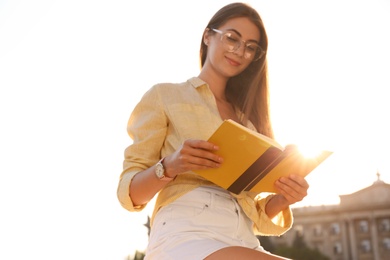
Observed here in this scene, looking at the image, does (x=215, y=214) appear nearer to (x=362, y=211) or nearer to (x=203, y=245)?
(x=203, y=245)

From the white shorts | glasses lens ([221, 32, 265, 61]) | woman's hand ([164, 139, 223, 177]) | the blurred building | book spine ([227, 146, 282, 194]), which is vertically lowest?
the blurred building

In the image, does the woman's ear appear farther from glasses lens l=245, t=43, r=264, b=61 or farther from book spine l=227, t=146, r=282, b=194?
book spine l=227, t=146, r=282, b=194

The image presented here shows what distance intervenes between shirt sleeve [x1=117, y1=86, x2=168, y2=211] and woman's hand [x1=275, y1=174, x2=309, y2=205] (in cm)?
42

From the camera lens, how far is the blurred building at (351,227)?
50438 mm

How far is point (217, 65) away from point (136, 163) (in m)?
0.53

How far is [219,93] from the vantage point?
2719 mm

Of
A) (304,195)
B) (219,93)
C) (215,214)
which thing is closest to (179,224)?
(215,214)

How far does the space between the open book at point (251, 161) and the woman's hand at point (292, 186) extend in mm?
18

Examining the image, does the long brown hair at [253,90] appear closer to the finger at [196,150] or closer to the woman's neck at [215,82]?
the woman's neck at [215,82]

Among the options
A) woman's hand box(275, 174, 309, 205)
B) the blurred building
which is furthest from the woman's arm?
the blurred building

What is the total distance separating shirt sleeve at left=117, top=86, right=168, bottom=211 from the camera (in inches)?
90.8

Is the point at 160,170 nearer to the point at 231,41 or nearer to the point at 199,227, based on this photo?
the point at 199,227

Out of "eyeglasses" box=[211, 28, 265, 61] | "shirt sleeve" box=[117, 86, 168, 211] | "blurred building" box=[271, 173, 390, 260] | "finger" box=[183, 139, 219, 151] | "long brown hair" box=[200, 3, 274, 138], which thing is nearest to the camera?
"finger" box=[183, 139, 219, 151]

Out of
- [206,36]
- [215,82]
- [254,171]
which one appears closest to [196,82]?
[215,82]
